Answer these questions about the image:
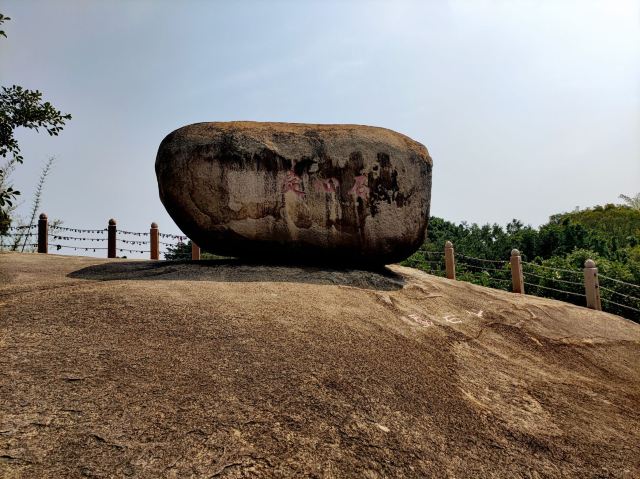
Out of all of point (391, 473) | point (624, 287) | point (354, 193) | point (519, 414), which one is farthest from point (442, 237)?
point (391, 473)

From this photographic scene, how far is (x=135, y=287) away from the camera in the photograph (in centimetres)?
504

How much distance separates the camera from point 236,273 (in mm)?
6273

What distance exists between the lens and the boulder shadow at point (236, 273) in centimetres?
604

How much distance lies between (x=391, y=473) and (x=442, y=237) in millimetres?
19363

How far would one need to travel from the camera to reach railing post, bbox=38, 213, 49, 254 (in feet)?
41.0

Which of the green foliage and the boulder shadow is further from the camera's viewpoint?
the green foliage

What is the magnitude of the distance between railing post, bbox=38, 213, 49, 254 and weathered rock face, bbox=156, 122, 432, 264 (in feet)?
24.1

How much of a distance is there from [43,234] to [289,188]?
29.3 ft

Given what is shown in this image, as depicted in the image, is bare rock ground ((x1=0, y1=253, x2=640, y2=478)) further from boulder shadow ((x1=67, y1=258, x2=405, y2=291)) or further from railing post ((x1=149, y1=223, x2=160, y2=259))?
railing post ((x1=149, y1=223, x2=160, y2=259))

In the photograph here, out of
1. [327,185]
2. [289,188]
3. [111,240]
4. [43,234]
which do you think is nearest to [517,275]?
[327,185]

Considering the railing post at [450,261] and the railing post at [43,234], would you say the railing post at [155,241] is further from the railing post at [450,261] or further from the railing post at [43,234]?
the railing post at [450,261]

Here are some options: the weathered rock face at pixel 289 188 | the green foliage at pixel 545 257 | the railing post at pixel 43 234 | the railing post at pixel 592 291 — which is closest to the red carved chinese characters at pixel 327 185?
the weathered rock face at pixel 289 188

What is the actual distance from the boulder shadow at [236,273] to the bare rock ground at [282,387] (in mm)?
153

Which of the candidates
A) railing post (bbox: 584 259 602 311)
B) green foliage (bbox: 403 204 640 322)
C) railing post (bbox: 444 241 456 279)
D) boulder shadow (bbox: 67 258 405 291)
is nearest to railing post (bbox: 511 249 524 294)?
green foliage (bbox: 403 204 640 322)
